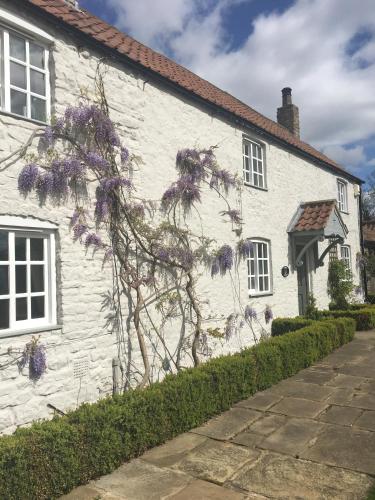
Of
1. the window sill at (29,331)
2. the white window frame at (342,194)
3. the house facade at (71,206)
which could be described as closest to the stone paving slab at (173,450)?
the house facade at (71,206)

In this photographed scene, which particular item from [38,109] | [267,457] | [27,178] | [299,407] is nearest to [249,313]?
[299,407]

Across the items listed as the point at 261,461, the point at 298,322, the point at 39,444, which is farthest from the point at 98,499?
the point at 298,322

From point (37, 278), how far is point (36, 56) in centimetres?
317

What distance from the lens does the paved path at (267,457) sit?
4105 millimetres

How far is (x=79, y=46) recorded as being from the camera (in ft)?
22.1

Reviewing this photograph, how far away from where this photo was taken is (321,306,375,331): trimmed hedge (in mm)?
13094

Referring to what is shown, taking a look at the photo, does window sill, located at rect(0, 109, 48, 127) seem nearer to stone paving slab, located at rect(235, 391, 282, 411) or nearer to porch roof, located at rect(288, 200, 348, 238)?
stone paving slab, located at rect(235, 391, 282, 411)

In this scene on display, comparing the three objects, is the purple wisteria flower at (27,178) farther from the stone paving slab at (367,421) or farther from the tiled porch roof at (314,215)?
the tiled porch roof at (314,215)

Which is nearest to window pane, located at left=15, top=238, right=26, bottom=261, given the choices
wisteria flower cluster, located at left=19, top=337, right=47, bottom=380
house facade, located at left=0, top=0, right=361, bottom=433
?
house facade, located at left=0, top=0, right=361, bottom=433

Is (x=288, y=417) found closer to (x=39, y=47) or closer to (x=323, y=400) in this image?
(x=323, y=400)

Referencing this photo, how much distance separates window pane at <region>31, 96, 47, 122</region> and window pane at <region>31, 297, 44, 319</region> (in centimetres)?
255

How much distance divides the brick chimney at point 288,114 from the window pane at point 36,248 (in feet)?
47.5

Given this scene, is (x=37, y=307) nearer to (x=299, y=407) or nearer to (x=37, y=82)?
(x=37, y=82)

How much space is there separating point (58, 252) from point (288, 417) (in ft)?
13.0
